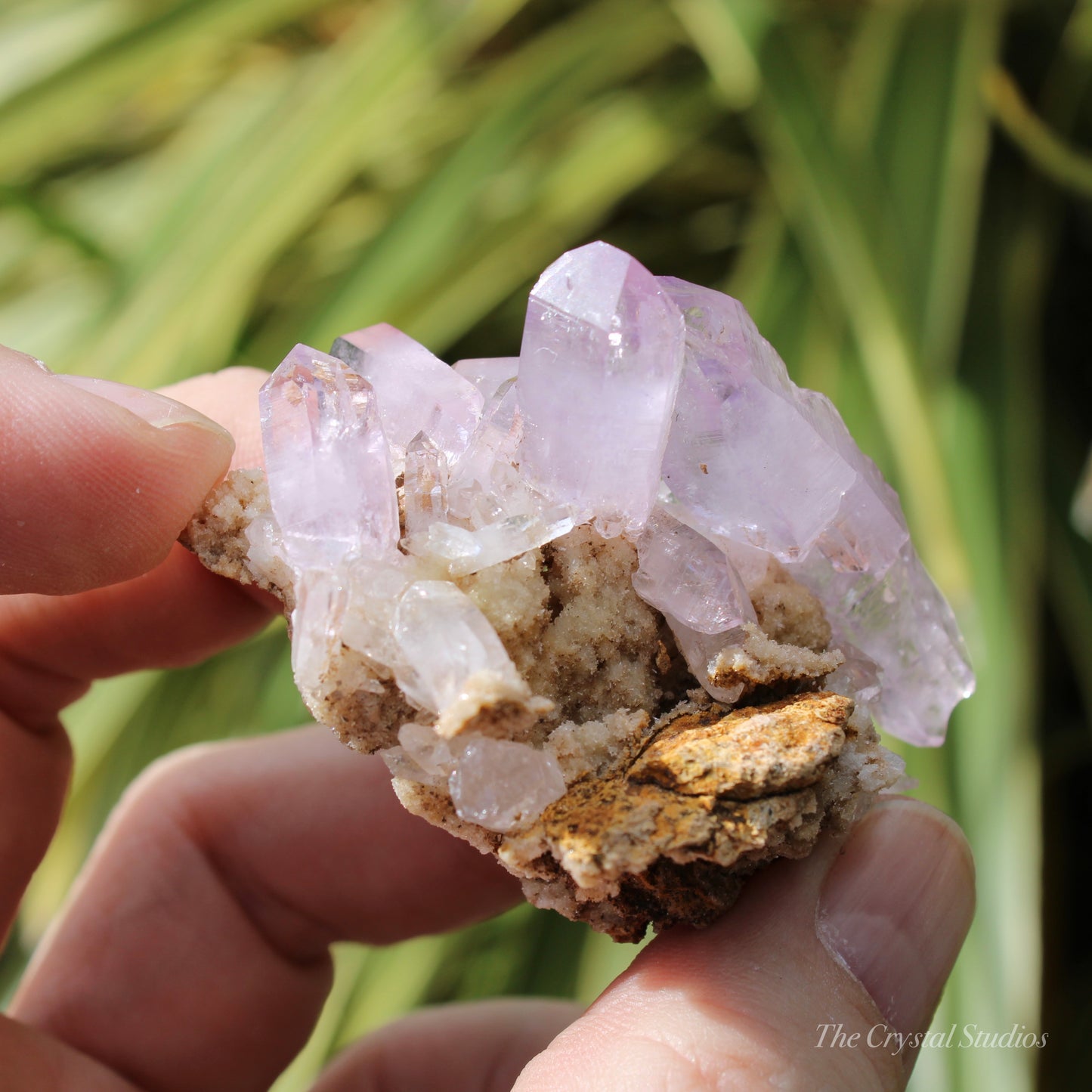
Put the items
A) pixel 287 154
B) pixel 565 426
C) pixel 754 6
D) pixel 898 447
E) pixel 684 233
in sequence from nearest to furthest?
pixel 565 426, pixel 898 447, pixel 754 6, pixel 287 154, pixel 684 233

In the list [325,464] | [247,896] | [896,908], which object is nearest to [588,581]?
[325,464]

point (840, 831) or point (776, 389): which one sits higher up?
point (776, 389)

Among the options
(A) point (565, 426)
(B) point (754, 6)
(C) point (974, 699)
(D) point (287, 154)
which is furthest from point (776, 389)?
(D) point (287, 154)

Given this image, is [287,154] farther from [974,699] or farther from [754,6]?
[974,699]

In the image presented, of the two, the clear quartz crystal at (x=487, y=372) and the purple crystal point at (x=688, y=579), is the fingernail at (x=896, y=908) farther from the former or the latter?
the clear quartz crystal at (x=487, y=372)

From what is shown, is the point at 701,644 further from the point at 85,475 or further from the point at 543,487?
the point at 85,475

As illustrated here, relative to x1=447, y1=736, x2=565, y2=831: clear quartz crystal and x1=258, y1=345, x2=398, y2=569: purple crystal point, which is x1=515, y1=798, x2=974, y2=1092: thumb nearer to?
x1=447, y1=736, x2=565, y2=831: clear quartz crystal

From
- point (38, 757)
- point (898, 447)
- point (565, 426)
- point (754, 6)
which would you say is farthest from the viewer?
point (754, 6)
